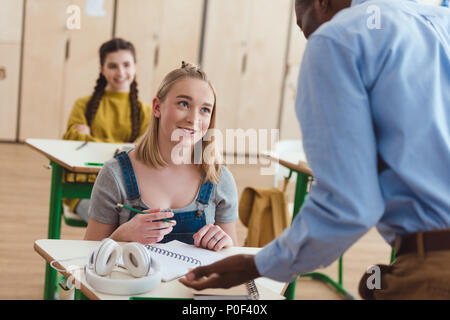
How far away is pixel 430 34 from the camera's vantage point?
3.33 feet

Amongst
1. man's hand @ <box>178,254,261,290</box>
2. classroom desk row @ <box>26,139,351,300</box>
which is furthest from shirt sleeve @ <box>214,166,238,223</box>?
man's hand @ <box>178,254,261,290</box>

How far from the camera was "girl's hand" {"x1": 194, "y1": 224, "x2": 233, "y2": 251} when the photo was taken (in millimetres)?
1614

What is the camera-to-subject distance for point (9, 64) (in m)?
6.57

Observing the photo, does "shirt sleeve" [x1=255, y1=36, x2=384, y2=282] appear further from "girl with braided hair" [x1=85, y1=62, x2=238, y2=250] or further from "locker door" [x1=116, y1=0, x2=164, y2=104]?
"locker door" [x1=116, y1=0, x2=164, y2=104]

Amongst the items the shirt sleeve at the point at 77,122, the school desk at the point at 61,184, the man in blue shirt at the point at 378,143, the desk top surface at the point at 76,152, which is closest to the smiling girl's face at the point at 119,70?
the shirt sleeve at the point at 77,122

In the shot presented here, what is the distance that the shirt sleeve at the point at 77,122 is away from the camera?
3297 millimetres


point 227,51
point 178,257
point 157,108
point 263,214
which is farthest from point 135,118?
point 227,51

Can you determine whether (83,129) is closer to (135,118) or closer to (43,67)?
(135,118)

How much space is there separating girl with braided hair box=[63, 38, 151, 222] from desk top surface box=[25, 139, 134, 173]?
0.34 meters

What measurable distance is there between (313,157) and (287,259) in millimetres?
193

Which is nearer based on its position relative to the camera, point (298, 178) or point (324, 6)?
point (324, 6)

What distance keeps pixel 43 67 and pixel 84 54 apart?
Result: 504mm

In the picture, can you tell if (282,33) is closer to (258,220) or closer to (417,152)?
(258,220)
